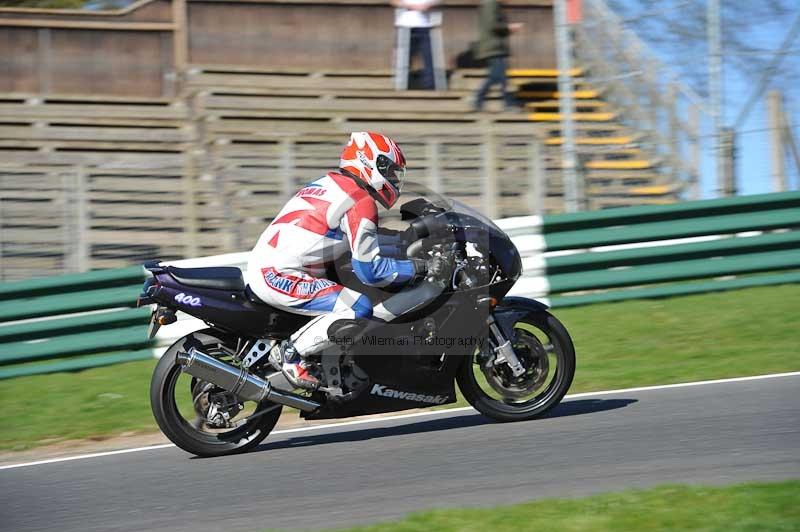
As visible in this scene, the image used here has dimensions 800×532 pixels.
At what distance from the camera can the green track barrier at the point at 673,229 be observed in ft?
34.9

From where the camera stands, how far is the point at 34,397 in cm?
898

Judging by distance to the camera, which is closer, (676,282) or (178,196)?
(676,282)

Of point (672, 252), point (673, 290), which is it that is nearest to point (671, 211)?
point (672, 252)

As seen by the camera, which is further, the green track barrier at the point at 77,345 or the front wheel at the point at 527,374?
the green track barrier at the point at 77,345

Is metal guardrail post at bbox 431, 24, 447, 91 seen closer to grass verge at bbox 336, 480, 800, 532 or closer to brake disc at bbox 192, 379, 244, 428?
brake disc at bbox 192, 379, 244, 428

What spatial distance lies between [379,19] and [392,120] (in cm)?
302

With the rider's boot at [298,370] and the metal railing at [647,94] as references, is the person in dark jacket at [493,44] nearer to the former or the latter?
the metal railing at [647,94]

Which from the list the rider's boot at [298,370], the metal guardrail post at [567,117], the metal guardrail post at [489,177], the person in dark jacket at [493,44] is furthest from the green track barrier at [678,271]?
the person in dark jacket at [493,44]

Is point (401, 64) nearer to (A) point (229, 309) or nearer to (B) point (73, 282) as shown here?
(B) point (73, 282)

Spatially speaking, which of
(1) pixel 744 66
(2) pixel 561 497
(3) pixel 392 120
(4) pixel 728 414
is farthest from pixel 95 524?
(3) pixel 392 120

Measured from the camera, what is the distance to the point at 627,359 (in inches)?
354

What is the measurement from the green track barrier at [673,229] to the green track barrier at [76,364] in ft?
12.7

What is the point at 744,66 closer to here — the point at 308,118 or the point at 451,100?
the point at 451,100

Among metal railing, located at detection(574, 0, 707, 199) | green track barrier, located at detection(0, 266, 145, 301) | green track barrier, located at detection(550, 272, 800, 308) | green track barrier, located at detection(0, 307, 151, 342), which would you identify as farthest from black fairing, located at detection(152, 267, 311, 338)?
metal railing, located at detection(574, 0, 707, 199)
